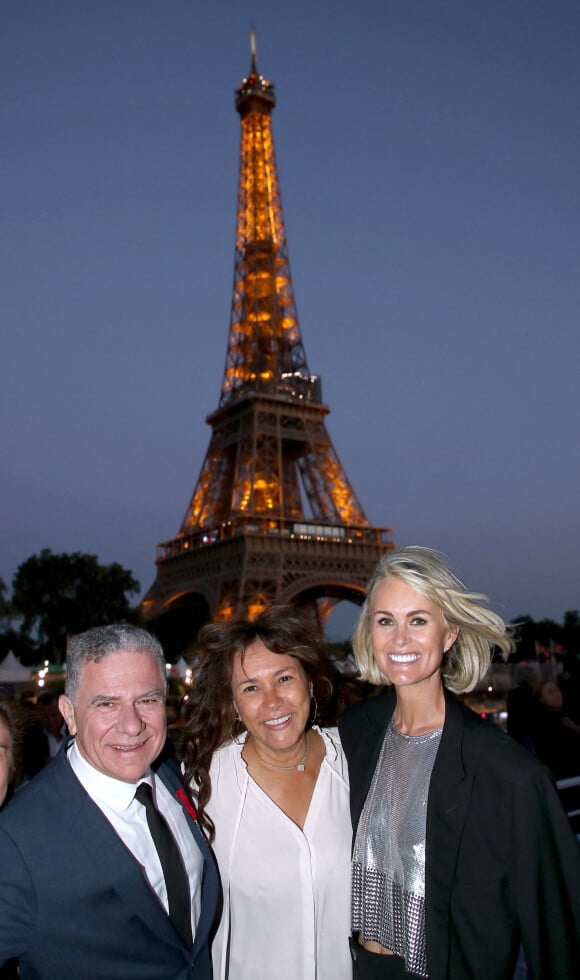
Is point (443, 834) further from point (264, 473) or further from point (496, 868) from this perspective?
point (264, 473)

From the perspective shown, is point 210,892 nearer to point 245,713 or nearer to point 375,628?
point 245,713

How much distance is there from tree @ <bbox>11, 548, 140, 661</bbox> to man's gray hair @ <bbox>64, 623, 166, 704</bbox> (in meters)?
39.9

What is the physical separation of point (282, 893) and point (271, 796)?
410mm

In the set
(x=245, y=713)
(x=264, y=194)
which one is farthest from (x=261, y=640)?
(x=264, y=194)

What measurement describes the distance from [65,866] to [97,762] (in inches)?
16.3

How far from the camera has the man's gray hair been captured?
120 inches

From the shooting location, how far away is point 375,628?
3328mm

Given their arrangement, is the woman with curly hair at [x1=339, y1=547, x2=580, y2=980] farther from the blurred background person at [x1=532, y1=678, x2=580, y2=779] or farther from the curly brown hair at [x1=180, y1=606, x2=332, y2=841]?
the blurred background person at [x1=532, y1=678, x2=580, y2=779]

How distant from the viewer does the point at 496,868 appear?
2.81 m

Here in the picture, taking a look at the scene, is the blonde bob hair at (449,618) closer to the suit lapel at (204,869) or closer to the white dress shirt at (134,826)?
the suit lapel at (204,869)

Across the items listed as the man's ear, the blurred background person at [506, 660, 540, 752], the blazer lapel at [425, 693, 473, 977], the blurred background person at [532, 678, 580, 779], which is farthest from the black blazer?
the blurred background person at [506, 660, 540, 752]

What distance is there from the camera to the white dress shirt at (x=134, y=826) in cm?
291

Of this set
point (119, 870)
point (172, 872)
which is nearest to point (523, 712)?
point (172, 872)

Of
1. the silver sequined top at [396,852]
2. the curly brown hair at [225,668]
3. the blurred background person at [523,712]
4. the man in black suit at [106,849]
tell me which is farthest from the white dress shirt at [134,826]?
the blurred background person at [523,712]
